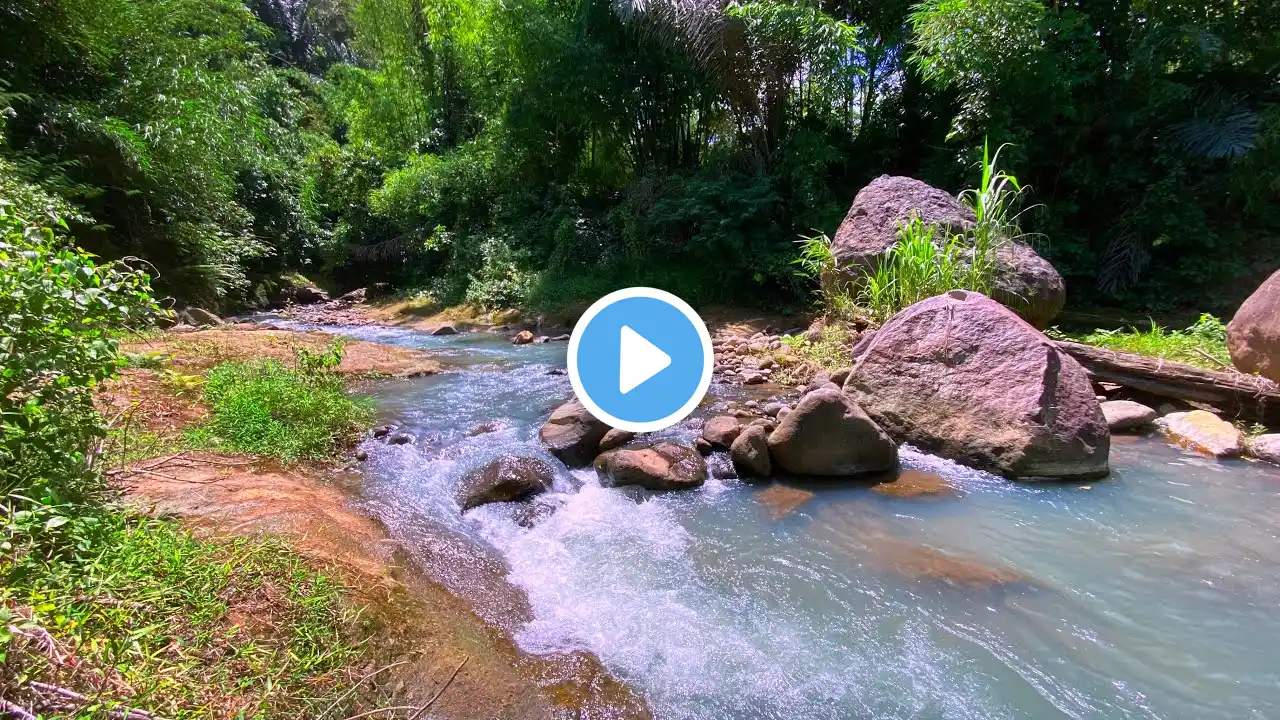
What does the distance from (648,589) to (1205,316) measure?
772 centimetres

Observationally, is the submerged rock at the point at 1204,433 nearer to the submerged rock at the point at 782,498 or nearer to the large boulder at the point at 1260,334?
the large boulder at the point at 1260,334

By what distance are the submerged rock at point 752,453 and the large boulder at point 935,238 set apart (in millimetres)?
3849

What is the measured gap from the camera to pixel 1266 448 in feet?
14.1

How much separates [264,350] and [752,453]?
580 centimetres

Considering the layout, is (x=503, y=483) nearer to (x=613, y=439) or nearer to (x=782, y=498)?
(x=613, y=439)

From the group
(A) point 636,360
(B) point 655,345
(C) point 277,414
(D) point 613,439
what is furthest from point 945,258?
(C) point 277,414

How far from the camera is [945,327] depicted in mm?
4824

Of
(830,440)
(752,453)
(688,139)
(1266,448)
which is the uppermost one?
(688,139)

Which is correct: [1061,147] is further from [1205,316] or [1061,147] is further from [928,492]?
[928,492]

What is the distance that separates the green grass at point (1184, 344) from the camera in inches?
219

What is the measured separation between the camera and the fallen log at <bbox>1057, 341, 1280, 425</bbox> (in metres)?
4.71

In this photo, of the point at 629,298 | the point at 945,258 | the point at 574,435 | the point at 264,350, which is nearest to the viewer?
the point at 629,298

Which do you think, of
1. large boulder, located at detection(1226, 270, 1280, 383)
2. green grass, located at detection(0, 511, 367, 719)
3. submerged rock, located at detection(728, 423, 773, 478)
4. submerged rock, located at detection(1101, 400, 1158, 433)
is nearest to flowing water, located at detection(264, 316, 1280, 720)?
submerged rock, located at detection(728, 423, 773, 478)

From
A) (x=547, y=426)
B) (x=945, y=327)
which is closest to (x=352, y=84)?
(x=547, y=426)
